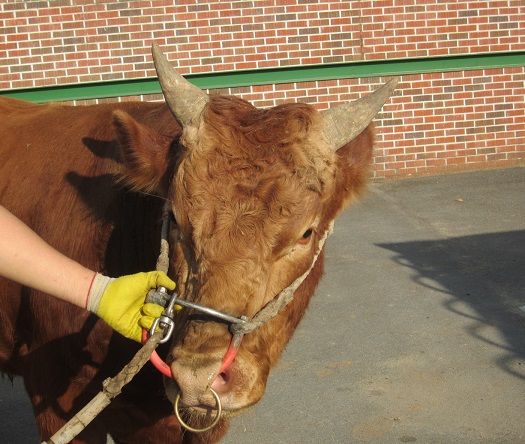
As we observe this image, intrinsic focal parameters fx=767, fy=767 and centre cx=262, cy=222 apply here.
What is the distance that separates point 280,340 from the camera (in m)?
3.28

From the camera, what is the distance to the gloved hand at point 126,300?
2760 mm

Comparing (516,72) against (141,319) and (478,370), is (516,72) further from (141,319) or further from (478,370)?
(141,319)

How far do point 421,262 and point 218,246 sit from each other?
5.45 meters

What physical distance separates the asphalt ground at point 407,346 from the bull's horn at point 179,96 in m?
2.59

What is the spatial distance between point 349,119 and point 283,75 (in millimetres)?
7739

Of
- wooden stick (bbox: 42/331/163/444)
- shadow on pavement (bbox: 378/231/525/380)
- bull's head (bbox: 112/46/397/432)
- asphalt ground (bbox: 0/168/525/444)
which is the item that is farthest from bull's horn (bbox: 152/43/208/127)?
shadow on pavement (bbox: 378/231/525/380)

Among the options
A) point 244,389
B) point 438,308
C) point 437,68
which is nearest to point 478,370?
point 438,308

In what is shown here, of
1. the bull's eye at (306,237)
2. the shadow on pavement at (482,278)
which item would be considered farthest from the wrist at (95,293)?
the shadow on pavement at (482,278)

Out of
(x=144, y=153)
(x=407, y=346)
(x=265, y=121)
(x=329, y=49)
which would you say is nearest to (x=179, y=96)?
(x=144, y=153)

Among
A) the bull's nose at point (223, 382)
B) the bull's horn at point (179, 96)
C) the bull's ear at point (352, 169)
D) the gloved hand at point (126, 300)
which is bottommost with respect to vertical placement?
the bull's nose at point (223, 382)

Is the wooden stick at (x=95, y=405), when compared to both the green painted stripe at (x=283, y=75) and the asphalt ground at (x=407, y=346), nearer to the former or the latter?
the asphalt ground at (x=407, y=346)

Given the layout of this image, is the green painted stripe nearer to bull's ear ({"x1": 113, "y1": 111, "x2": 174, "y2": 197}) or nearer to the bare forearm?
bull's ear ({"x1": 113, "y1": 111, "x2": 174, "y2": 197})

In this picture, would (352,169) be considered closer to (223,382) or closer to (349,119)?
(349,119)

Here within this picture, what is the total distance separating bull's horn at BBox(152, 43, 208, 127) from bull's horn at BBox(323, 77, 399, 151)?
1.78ft
